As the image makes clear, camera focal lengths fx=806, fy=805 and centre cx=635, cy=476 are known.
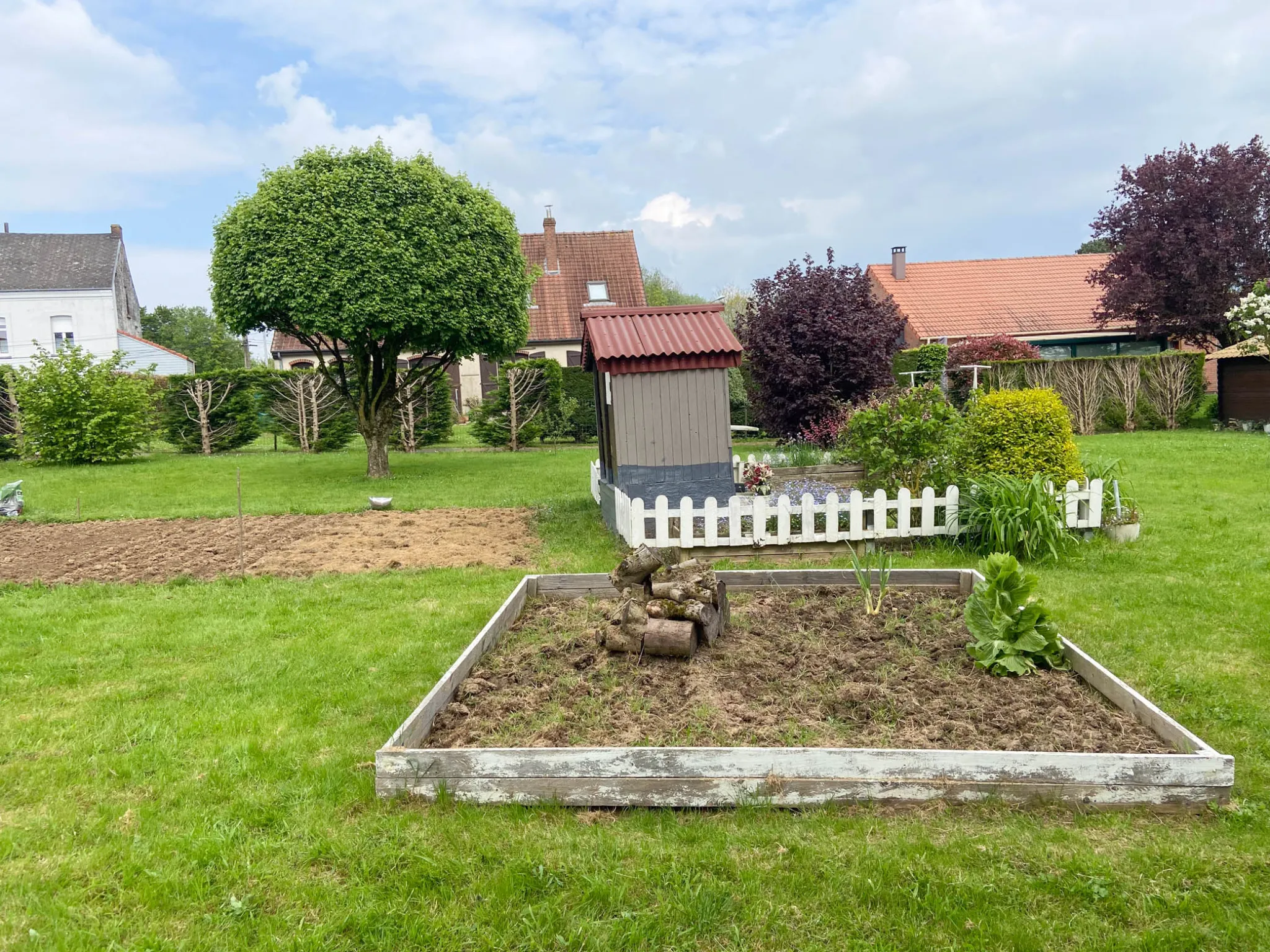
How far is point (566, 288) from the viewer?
109 ft

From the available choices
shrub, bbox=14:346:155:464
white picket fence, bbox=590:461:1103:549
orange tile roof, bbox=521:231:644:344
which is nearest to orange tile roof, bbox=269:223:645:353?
orange tile roof, bbox=521:231:644:344

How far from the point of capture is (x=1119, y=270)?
76.0ft

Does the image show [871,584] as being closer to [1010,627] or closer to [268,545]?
[1010,627]

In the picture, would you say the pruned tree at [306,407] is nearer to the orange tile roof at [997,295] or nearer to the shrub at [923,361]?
the shrub at [923,361]

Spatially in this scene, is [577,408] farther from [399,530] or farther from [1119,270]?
[1119,270]

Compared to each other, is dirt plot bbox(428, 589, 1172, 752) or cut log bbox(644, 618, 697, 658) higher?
cut log bbox(644, 618, 697, 658)

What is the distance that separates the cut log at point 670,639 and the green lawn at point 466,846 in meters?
1.26

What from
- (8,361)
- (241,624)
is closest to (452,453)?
(241,624)

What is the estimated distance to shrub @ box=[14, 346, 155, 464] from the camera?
17.1 meters

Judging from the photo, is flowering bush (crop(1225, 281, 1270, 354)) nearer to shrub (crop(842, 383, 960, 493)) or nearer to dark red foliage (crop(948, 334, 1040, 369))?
dark red foliage (crop(948, 334, 1040, 369))

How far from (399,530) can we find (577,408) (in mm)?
12867

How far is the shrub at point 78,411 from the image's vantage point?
17.1m

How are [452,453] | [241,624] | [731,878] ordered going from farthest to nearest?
[452,453] < [241,624] < [731,878]

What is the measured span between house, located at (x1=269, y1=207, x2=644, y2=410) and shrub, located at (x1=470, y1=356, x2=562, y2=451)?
1053cm
